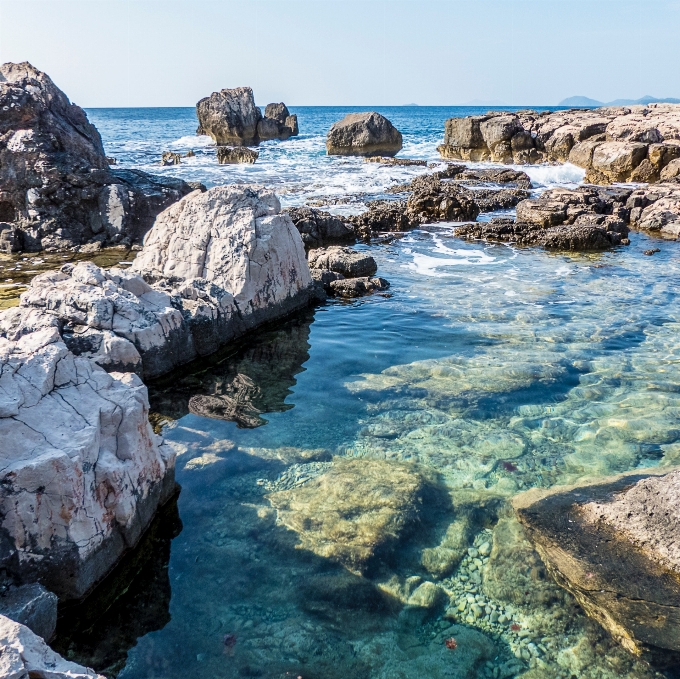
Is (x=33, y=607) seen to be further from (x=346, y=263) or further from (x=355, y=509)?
(x=346, y=263)

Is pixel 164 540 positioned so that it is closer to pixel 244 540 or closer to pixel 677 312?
pixel 244 540

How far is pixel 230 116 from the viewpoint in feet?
163

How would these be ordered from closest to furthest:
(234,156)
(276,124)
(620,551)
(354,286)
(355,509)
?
(620,551), (355,509), (354,286), (234,156), (276,124)

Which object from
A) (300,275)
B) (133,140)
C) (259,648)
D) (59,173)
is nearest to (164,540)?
(259,648)

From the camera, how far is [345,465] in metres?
6.27

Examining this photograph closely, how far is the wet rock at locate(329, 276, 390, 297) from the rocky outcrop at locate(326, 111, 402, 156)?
31246mm

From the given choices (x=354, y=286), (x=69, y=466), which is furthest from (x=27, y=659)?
(x=354, y=286)

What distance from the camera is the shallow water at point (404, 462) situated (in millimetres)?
4168

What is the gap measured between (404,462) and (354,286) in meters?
6.76

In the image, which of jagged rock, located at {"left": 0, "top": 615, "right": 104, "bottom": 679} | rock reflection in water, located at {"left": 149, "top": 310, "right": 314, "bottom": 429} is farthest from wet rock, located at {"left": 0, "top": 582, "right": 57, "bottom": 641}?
rock reflection in water, located at {"left": 149, "top": 310, "right": 314, "bottom": 429}

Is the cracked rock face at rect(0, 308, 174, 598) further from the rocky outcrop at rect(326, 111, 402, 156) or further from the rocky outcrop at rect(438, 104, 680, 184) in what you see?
the rocky outcrop at rect(326, 111, 402, 156)

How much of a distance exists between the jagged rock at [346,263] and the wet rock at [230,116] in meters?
40.4

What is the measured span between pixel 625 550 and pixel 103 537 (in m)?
4.18

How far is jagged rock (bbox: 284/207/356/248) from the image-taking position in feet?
53.9
